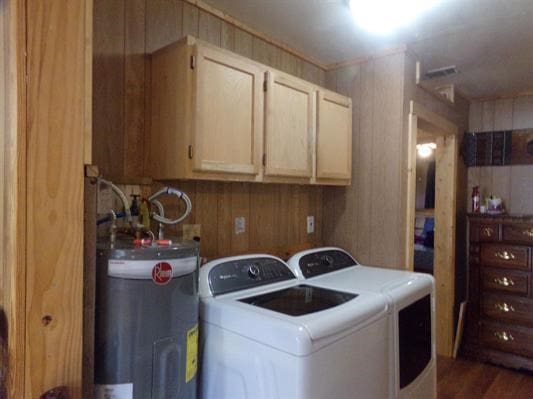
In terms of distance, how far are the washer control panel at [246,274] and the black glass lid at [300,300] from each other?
0.11 metres

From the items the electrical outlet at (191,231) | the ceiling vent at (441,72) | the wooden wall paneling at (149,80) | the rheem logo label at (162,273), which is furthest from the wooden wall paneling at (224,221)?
the ceiling vent at (441,72)

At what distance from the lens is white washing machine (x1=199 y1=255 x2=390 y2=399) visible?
3.68ft

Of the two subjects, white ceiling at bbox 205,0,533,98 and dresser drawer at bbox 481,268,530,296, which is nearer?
white ceiling at bbox 205,0,533,98

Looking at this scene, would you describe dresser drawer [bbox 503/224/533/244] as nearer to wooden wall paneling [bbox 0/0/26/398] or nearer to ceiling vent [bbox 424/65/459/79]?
ceiling vent [bbox 424/65/459/79]

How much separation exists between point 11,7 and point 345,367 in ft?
4.33

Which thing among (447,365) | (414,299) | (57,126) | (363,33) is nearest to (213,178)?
(57,126)

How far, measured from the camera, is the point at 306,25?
1990mm

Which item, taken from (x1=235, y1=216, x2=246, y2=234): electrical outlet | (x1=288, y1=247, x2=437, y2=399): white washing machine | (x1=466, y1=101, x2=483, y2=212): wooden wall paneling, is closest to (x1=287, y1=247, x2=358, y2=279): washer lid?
(x1=288, y1=247, x2=437, y2=399): white washing machine

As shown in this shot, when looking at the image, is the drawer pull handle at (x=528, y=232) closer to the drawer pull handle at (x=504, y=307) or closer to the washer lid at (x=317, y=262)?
the drawer pull handle at (x=504, y=307)

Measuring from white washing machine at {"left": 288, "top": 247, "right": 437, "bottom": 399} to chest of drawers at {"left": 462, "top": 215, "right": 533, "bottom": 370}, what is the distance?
140 centimetres

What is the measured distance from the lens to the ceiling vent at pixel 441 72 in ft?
→ 8.59

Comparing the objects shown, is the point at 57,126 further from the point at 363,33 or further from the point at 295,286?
the point at 363,33

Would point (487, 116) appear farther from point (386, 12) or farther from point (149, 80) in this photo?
point (149, 80)

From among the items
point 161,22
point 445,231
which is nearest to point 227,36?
point 161,22
